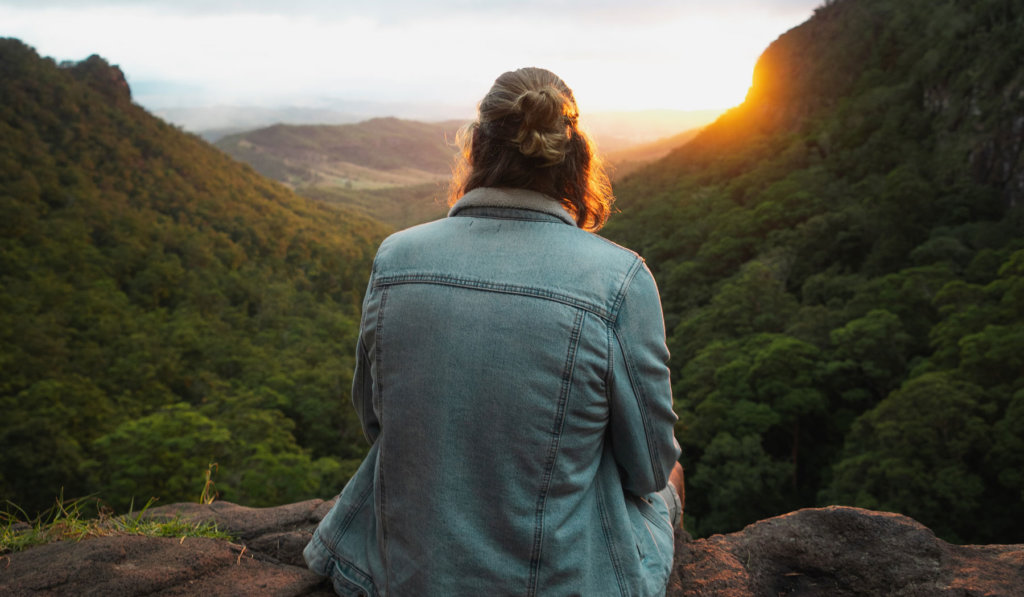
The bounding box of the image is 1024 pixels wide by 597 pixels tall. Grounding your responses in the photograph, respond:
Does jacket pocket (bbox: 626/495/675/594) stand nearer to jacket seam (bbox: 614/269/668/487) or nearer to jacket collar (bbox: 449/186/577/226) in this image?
jacket seam (bbox: 614/269/668/487)

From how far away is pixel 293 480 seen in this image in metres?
15.3

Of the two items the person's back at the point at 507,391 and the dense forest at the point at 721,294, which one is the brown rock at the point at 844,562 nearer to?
the person's back at the point at 507,391

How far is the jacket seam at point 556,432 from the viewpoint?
1.33 m

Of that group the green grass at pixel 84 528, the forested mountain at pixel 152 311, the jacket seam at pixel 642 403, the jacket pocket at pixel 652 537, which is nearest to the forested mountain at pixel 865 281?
the forested mountain at pixel 152 311

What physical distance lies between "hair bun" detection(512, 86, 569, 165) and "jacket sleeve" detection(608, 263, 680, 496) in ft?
1.14

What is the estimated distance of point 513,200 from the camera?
56.9 inches

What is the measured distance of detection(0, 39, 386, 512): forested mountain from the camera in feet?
49.6

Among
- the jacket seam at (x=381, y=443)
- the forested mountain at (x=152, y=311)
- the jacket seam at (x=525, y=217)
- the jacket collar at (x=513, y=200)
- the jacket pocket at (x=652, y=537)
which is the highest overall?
the jacket collar at (x=513, y=200)

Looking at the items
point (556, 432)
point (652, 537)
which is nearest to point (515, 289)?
point (556, 432)

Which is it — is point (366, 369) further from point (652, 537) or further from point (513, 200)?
point (652, 537)

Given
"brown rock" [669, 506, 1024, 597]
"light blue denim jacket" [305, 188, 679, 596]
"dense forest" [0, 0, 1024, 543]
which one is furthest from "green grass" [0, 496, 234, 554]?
"dense forest" [0, 0, 1024, 543]

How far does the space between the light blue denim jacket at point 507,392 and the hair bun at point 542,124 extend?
121 mm

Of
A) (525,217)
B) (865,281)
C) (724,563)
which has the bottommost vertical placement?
(865,281)

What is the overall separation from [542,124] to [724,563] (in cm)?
182
